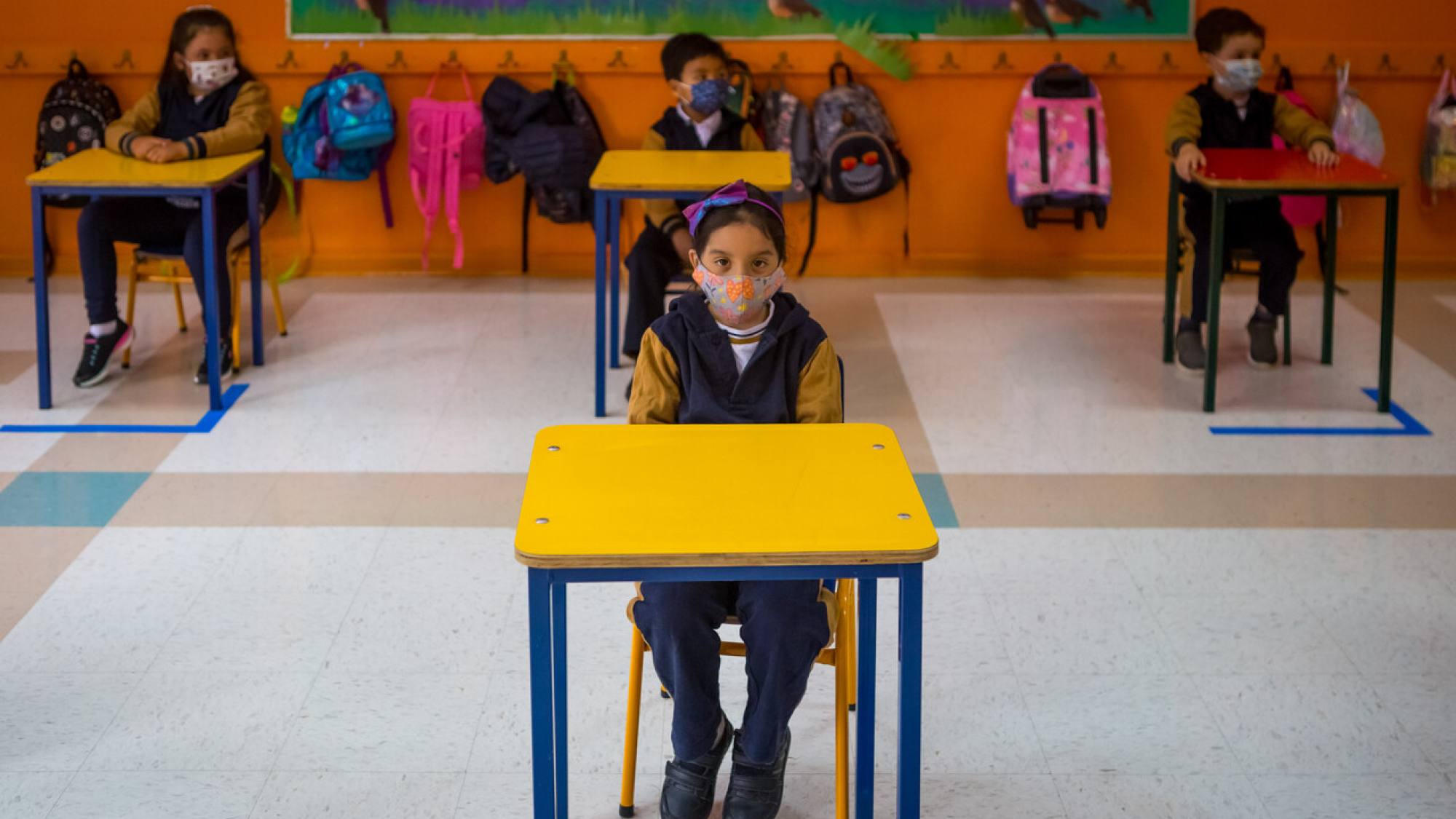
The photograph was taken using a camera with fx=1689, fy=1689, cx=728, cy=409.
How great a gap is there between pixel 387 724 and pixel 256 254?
2406 mm

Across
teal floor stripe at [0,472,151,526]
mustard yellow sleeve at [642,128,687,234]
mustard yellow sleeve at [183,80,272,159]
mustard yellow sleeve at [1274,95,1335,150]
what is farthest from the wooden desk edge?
mustard yellow sleeve at [1274,95,1335,150]

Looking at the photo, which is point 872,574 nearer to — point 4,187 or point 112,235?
point 112,235

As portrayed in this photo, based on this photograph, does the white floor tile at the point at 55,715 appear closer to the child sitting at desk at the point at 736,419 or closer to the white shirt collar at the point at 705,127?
the child sitting at desk at the point at 736,419

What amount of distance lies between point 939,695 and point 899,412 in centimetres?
169

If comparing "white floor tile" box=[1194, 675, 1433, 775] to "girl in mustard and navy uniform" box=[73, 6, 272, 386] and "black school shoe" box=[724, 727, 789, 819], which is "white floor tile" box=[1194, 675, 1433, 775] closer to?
"black school shoe" box=[724, 727, 789, 819]

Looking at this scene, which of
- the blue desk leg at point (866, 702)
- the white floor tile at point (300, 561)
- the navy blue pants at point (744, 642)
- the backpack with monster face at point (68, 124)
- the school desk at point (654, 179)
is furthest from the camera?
the backpack with monster face at point (68, 124)

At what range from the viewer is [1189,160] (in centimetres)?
457

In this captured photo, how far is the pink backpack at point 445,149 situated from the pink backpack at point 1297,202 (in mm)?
2774

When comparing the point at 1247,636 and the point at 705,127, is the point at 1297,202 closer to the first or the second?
the point at 705,127

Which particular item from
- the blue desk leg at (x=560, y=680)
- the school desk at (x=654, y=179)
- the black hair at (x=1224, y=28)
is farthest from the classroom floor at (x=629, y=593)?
the black hair at (x=1224, y=28)

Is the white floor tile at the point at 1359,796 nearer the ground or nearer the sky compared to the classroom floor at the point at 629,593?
nearer the ground

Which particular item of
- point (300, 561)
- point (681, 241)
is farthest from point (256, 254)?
point (300, 561)

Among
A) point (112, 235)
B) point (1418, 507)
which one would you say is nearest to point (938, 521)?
point (1418, 507)

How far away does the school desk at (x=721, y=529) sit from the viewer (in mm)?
2021
